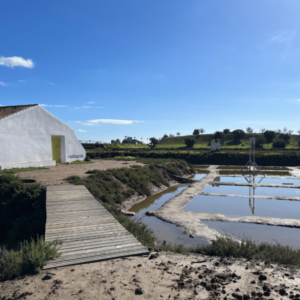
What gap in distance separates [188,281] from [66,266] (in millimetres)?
2105

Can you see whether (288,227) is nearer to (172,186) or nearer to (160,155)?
(172,186)

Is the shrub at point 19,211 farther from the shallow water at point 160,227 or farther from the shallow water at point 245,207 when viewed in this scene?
the shallow water at point 245,207

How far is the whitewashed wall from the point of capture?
1733 centimetres

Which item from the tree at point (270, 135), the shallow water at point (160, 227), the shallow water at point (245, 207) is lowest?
the shallow water at point (160, 227)

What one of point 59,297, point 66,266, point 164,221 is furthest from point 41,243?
point 164,221

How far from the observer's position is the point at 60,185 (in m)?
11.2

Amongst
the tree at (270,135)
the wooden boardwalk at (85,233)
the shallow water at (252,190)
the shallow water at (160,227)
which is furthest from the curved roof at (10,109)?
the tree at (270,135)

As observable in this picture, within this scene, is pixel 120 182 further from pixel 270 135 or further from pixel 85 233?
pixel 270 135

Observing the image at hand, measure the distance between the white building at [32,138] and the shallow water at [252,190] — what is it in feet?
45.0

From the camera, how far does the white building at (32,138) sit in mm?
17375

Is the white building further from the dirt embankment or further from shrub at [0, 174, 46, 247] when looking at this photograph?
the dirt embankment

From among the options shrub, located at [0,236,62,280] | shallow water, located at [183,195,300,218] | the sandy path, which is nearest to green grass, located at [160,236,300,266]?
shrub, located at [0,236,62,280]

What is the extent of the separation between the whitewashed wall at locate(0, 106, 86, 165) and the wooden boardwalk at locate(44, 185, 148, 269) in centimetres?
1130

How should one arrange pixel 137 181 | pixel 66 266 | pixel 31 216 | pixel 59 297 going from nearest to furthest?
pixel 59 297 → pixel 66 266 → pixel 31 216 → pixel 137 181
